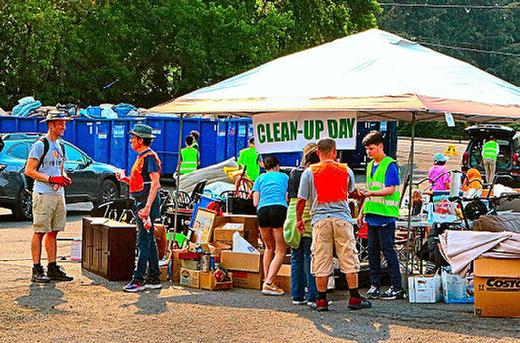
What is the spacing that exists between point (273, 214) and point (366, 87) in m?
1.77

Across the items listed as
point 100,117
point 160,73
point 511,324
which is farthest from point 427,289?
point 160,73

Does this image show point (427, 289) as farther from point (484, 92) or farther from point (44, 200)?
point (44, 200)

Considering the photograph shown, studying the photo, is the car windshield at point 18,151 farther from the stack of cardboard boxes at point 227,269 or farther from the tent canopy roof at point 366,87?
the stack of cardboard boxes at point 227,269

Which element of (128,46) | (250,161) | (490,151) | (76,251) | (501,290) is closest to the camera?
(501,290)

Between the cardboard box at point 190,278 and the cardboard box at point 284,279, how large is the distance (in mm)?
906

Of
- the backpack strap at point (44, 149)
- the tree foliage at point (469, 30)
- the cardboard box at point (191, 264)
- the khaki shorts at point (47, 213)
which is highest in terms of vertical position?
the tree foliage at point (469, 30)

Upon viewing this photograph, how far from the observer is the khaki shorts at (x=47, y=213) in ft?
38.0

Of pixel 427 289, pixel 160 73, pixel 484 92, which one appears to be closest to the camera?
pixel 427 289

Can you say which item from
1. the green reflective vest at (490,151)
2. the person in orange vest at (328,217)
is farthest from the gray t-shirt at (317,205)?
the green reflective vest at (490,151)

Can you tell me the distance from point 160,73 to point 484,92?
28952 millimetres

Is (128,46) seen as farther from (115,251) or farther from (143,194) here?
(143,194)

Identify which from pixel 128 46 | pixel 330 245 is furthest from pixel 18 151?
pixel 128 46

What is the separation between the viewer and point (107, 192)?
22172 mm

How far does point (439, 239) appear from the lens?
38.0 feet
